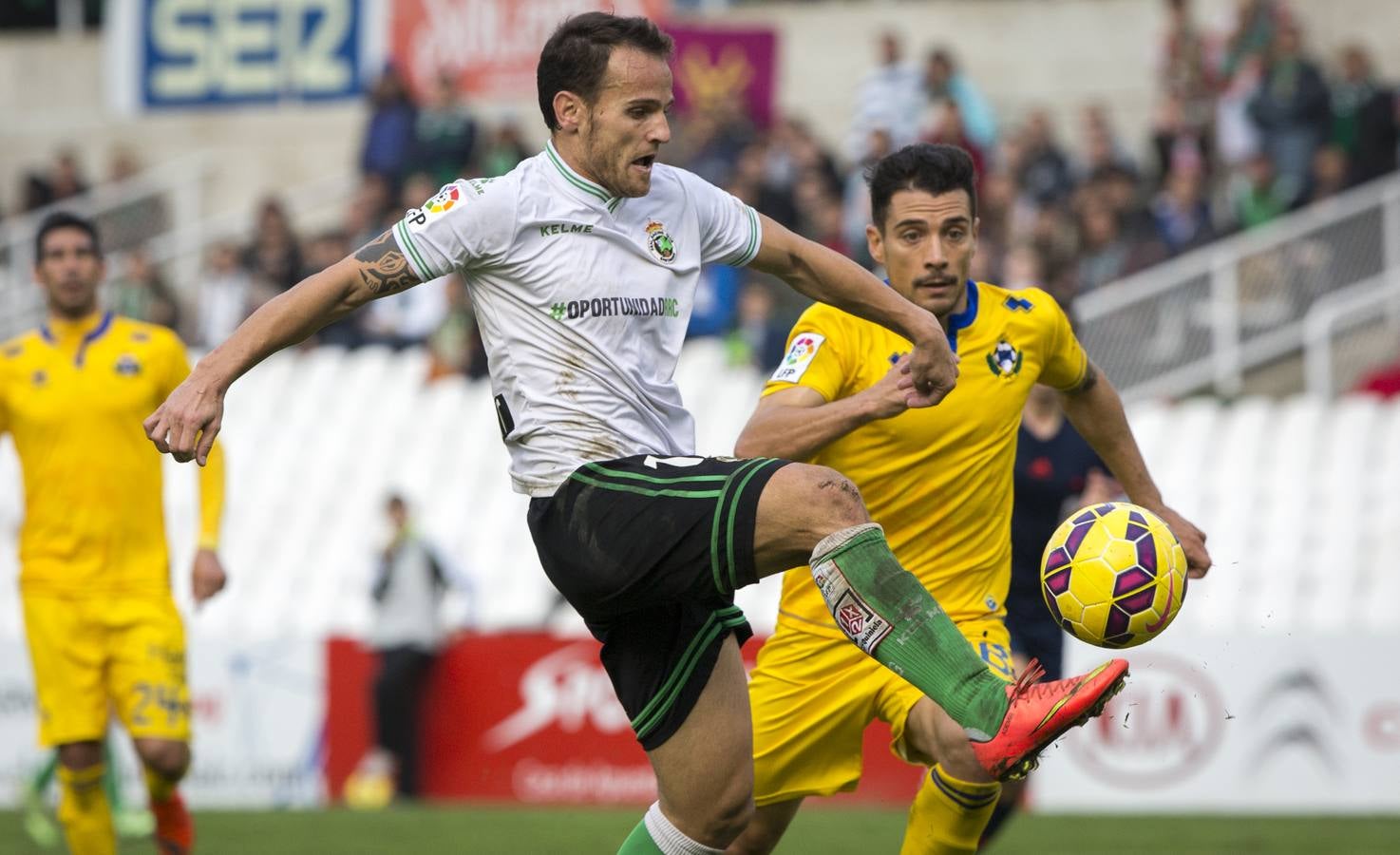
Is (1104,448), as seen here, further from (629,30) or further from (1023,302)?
(629,30)

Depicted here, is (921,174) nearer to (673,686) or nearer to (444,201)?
(444,201)

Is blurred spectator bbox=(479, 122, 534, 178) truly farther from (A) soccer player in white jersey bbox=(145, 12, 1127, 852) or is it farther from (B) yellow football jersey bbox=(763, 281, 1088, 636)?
(A) soccer player in white jersey bbox=(145, 12, 1127, 852)

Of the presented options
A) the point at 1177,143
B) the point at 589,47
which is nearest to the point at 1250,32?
the point at 1177,143

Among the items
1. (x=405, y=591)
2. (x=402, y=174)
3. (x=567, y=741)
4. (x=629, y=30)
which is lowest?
(x=567, y=741)

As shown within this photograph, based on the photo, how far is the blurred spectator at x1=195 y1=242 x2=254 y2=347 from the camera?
63.4 feet

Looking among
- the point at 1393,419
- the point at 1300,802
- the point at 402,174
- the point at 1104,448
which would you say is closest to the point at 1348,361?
the point at 1393,419

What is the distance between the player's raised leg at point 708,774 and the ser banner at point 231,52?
1757 centimetres

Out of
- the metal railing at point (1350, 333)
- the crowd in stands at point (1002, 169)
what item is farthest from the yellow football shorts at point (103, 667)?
the metal railing at point (1350, 333)

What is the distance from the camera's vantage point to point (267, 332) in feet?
17.6

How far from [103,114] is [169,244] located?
2.71 meters

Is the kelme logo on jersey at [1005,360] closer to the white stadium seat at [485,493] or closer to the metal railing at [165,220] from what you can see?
the white stadium seat at [485,493]

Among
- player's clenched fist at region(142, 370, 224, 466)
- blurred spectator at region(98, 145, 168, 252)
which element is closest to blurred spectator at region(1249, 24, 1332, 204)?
blurred spectator at region(98, 145, 168, 252)

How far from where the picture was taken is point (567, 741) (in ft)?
49.6

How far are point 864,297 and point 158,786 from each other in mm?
4116
